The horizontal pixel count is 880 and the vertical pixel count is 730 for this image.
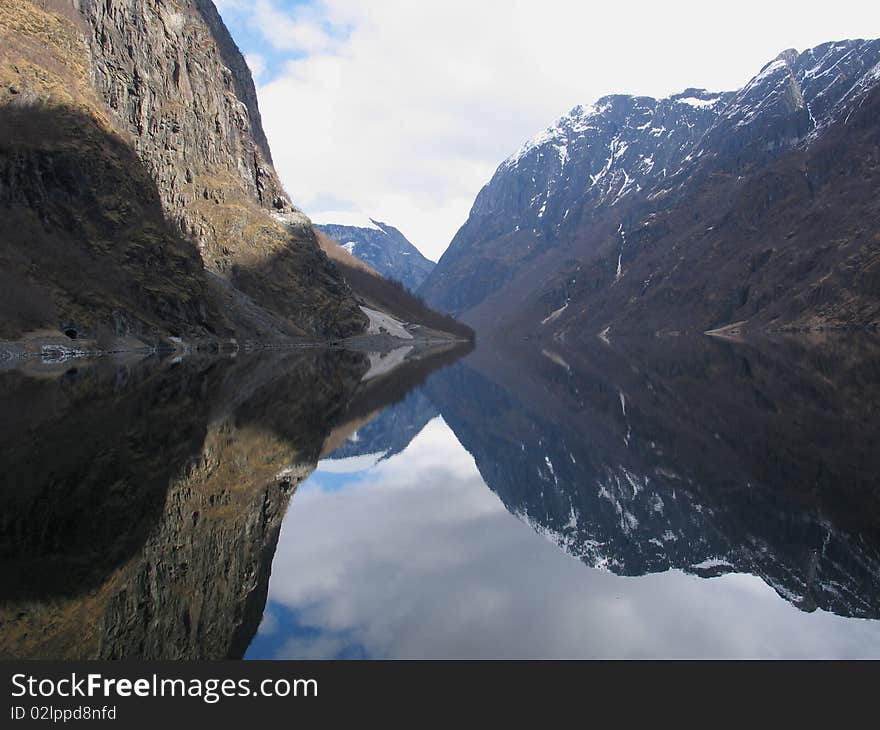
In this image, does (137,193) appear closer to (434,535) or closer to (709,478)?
(709,478)

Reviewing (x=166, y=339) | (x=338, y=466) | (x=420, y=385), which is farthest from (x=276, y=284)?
(x=338, y=466)

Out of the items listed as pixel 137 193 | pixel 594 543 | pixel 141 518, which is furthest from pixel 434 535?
pixel 137 193

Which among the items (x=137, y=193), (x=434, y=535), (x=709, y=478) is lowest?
(x=434, y=535)

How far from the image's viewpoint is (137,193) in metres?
98.4

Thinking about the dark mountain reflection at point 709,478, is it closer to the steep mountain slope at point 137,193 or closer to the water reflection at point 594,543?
the water reflection at point 594,543

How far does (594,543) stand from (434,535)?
3.50m

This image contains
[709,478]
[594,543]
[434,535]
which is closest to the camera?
[594,543]

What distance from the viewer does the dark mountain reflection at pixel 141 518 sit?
9.66 m

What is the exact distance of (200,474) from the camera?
18.6 m

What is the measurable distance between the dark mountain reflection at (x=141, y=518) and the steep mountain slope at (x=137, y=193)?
5252 centimetres

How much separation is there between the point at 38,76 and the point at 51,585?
338 feet

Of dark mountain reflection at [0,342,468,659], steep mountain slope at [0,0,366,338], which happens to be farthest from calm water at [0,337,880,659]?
steep mountain slope at [0,0,366,338]

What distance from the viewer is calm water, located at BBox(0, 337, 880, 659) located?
9.72m

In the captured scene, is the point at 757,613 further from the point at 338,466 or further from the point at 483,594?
the point at 338,466
